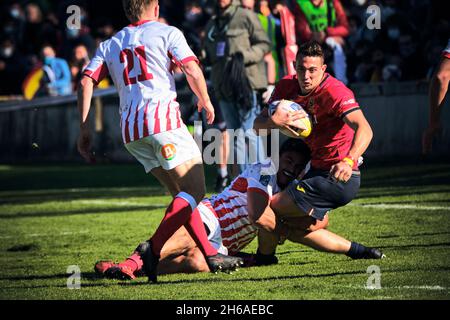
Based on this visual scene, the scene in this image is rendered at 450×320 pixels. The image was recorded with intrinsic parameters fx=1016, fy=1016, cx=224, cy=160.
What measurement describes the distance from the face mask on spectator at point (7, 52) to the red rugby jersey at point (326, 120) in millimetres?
18391

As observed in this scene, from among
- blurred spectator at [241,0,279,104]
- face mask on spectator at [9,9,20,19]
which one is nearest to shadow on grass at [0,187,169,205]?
blurred spectator at [241,0,279,104]

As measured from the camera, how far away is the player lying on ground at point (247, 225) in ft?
27.1

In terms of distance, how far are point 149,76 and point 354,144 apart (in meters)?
1.61

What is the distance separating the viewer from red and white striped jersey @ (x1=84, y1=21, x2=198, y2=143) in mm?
7594

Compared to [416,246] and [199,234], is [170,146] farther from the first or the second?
[416,246]

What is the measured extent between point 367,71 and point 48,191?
6173 millimetres

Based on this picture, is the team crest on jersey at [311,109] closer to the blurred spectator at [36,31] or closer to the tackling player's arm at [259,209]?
the tackling player's arm at [259,209]

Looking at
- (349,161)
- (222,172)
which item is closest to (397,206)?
(222,172)

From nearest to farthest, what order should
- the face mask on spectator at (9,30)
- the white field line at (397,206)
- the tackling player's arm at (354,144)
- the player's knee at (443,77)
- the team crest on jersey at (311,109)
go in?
the tackling player's arm at (354,144) → the player's knee at (443,77) → the team crest on jersey at (311,109) → the white field line at (397,206) → the face mask on spectator at (9,30)

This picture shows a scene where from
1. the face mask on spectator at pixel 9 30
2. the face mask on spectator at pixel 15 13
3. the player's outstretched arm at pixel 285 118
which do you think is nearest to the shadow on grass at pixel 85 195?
the player's outstretched arm at pixel 285 118

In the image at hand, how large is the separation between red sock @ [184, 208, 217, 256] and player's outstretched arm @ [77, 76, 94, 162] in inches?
36.4

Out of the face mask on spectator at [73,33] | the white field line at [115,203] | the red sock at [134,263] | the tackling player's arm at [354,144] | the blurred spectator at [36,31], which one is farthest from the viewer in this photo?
the blurred spectator at [36,31]

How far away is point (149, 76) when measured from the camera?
25.1 ft

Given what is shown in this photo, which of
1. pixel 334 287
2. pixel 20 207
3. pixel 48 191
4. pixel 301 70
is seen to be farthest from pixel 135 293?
pixel 48 191
